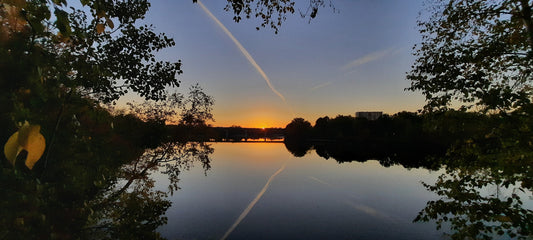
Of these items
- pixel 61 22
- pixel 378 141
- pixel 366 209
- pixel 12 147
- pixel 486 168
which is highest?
pixel 378 141

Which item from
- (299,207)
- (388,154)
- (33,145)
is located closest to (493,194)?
(33,145)

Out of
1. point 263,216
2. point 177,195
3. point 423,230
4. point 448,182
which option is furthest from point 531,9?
point 177,195

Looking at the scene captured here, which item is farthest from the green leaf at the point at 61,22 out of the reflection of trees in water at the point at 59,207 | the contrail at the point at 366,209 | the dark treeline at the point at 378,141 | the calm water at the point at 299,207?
the dark treeline at the point at 378,141

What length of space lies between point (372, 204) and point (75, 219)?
32.5 meters

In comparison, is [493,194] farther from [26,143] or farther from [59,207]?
[59,207]

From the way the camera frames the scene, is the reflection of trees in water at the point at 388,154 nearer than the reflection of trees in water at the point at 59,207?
No

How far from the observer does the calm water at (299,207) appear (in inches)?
921

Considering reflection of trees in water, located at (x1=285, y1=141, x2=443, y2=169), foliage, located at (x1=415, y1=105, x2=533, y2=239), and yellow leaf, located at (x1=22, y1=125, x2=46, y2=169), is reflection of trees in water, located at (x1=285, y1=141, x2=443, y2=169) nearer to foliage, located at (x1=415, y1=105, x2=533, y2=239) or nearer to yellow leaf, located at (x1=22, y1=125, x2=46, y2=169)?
foliage, located at (x1=415, y1=105, x2=533, y2=239)

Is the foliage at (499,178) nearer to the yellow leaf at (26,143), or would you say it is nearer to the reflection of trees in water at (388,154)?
the yellow leaf at (26,143)

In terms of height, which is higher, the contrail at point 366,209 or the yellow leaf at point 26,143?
the yellow leaf at point 26,143

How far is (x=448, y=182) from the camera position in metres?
10.0

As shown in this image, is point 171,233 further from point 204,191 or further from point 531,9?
point 531,9

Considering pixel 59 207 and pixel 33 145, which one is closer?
pixel 33 145

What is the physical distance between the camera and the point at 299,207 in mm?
31672
